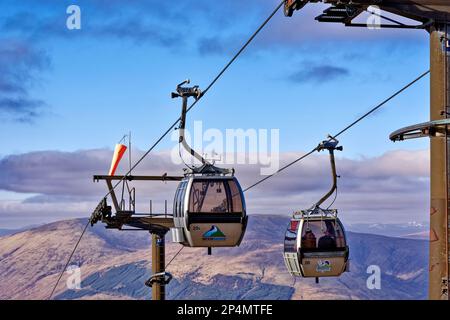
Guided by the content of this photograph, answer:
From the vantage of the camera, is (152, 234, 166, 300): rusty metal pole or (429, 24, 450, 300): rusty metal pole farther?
(152, 234, 166, 300): rusty metal pole

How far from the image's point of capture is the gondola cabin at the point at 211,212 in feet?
92.0

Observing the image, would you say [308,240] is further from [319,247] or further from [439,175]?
[439,175]

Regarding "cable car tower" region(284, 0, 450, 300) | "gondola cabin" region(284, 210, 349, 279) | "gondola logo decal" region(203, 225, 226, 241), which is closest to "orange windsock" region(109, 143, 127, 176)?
"gondola cabin" region(284, 210, 349, 279)

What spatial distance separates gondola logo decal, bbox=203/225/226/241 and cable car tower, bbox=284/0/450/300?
23.6 ft

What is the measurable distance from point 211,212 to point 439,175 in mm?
7655

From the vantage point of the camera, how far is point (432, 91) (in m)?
23.7

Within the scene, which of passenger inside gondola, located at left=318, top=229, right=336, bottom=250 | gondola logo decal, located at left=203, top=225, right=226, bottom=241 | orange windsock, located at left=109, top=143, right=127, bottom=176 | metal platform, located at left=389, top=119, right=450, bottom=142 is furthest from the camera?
orange windsock, located at left=109, top=143, right=127, bottom=176

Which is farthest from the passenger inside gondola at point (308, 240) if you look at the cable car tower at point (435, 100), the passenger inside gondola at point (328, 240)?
the cable car tower at point (435, 100)

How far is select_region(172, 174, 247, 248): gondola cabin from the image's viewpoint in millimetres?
28047

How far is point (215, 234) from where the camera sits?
28.2m

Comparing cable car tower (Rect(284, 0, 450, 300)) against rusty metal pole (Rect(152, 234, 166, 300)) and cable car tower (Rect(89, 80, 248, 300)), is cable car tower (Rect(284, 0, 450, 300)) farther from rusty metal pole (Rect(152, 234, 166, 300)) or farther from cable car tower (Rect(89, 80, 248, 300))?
rusty metal pole (Rect(152, 234, 166, 300))

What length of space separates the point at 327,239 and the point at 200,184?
7069mm

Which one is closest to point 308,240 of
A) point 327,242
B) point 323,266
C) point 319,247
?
point 319,247
